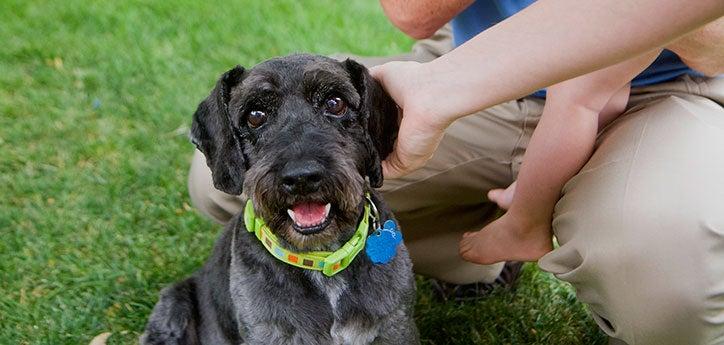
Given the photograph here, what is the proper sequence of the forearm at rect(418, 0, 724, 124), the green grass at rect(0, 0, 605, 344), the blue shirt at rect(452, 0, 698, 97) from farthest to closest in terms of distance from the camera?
1. the green grass at rect(0, 0, 605, 344)
2. the blue shirt at rect(452, 0, 698, 97)
3. the forearm at rect(418, 0, 724, 124)

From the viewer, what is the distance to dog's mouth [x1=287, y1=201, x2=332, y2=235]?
2.75 m

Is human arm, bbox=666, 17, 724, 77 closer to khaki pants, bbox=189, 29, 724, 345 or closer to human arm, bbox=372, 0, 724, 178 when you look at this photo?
khaki pants, bbox=189, 29, 724, 345

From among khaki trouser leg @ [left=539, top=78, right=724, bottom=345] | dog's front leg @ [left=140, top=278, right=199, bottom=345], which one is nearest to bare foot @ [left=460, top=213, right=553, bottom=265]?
khaki trouser leg @ [left=539, top=78, right=724, bottom=345]

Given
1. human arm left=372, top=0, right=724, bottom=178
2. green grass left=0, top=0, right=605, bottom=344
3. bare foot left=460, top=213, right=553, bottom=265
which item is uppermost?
human arm left=372, top=0, right=724, bottom=178

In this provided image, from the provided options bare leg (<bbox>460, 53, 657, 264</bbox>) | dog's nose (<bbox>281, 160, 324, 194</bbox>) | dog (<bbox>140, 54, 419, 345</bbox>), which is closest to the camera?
dog's nose (<bbox>281, 160, 324, 194</bbox>)

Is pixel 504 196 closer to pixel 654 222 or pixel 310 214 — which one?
pixel 654 222

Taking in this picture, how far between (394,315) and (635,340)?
2.73ft

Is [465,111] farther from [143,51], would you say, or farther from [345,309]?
[143,51]

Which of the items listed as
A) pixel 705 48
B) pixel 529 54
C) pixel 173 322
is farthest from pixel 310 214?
pixel 705 48

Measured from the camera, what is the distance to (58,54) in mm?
6430

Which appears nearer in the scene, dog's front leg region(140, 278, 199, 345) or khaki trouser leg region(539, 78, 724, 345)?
khaki trouser leg region(539, 78, 724, 345)

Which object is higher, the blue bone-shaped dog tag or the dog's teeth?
the dog's teeth

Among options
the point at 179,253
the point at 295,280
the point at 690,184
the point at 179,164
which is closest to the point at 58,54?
the point at 179,164

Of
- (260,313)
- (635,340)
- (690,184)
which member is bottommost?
(635,340)
